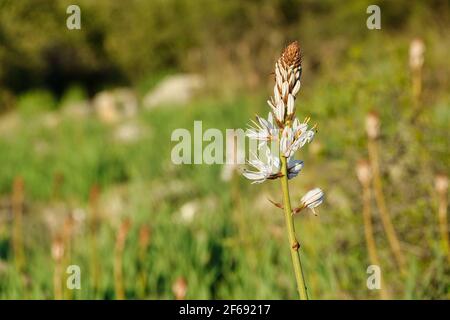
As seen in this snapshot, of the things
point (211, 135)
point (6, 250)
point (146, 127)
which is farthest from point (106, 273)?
point (146, 127)

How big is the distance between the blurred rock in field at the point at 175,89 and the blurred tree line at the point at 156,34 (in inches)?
17.7

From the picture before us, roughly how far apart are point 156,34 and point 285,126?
61.0 ft

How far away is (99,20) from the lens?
66.4 feet

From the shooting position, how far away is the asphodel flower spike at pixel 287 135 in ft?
4.69

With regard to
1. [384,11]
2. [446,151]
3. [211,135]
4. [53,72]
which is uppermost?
[384,11]

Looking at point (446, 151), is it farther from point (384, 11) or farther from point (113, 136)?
point (384, 11)

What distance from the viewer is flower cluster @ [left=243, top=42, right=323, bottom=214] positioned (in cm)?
143

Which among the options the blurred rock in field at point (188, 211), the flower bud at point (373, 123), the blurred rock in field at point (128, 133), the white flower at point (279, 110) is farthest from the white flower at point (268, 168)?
the blurred rock in field at point (128, 133)

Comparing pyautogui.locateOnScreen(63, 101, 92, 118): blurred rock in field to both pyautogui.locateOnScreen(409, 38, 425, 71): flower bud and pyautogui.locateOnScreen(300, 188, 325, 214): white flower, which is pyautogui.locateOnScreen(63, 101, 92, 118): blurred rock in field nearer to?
pyautogui.locateOnScreen(409, 38, 425, 71): flower bud

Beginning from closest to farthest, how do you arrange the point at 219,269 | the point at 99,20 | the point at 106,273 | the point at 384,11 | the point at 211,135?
the point at 106,273 → the point at 219,269 → the point at 211,135 → the point at 384,11 → the point at 99,20

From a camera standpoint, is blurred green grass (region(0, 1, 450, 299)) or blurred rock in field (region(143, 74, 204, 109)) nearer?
blurred green grass (region(0, 1, 450, 299))

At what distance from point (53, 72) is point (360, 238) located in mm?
15682

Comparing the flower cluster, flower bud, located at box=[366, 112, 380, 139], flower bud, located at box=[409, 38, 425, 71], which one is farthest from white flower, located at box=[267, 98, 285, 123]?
flower bud, located at box=[409, 38, 425, 71]

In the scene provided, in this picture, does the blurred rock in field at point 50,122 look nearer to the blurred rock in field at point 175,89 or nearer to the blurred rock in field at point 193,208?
the blurred rock in field at point 175,89
